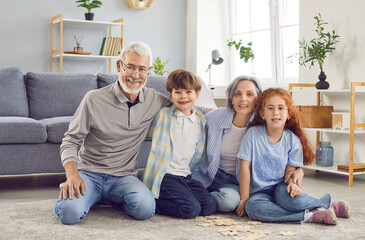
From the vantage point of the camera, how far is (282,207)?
246 cm

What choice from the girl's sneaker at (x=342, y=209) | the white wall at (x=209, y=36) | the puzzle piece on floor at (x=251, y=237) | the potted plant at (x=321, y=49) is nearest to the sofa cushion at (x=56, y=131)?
the puzzle piece on floor at (x=251, y=237)

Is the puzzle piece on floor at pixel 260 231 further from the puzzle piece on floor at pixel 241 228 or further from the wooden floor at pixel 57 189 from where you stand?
the wooden floor at pixel 57 189

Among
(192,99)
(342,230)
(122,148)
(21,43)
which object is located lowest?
(342,230)

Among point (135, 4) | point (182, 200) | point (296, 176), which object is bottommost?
point (182, 200)

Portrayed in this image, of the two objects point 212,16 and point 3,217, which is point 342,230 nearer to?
point 3,217

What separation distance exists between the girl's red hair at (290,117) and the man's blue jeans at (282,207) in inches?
9.8

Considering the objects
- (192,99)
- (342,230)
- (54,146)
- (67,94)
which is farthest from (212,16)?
(342,230)

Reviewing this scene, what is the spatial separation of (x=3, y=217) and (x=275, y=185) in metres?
1.35

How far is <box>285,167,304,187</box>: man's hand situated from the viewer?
2.49 m

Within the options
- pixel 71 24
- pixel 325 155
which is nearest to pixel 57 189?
pixel 325 155

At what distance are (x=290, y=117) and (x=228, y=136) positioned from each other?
34cm

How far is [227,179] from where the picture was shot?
270 cm

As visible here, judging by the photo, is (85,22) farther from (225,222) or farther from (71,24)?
(225,222)

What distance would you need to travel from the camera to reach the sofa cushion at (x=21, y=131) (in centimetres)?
319
